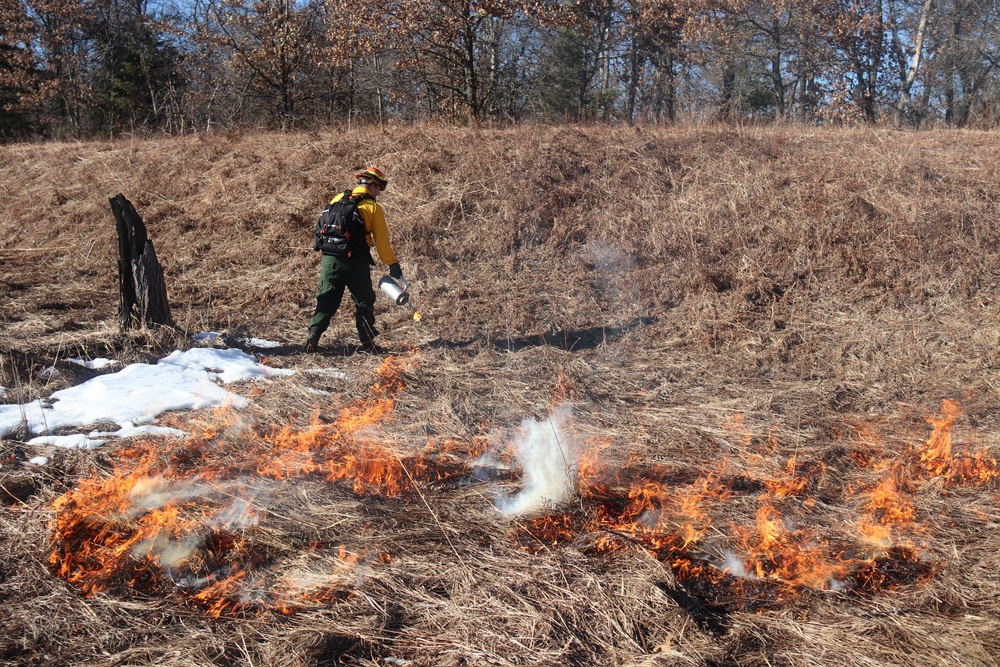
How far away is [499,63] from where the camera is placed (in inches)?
790

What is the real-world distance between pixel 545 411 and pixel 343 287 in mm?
2480

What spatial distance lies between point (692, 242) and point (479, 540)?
6.32 m

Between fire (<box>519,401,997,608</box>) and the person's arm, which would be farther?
the person's arm

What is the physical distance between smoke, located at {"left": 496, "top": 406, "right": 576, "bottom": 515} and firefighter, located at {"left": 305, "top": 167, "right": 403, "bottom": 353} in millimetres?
2297

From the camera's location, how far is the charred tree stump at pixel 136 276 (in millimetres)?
6570

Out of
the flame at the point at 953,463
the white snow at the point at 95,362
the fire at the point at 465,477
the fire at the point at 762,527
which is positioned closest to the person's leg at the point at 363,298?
the fire at the point at 465,477

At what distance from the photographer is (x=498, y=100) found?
1780 cm

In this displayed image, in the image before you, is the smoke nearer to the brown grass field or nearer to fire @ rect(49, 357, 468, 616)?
the brown grass field

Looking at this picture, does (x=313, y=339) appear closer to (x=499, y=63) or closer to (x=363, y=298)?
(x=363, y=298)

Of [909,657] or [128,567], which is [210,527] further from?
[909,657]

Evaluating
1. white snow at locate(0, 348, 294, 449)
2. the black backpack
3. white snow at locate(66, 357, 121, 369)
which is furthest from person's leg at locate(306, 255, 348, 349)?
white snow at locate(66, 357, 121, 369)

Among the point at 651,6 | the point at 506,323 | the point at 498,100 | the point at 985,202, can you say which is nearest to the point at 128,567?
the point at 506,323

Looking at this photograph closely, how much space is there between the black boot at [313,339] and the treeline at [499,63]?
10920mm

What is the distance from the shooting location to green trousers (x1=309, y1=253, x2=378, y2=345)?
6.71 m
